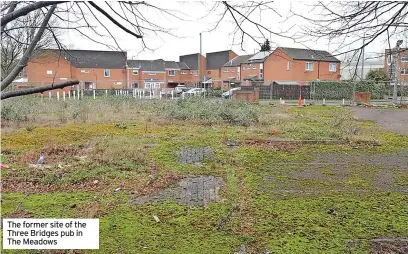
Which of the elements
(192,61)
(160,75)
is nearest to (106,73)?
(160,75)

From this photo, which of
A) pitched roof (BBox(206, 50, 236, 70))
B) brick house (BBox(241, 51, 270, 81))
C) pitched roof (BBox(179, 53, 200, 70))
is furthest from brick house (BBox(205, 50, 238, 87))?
brick house (BBox(241, 51, 270, 81))

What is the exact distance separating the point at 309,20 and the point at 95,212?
307 cm

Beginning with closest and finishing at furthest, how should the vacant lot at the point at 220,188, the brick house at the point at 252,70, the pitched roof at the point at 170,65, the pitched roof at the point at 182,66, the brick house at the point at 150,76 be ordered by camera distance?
the vacant lot at the point at 220,188, the brick house at the point at 252,70, the brick house at the point at 150,76, the pitched roof at the point at 170,65, the pitched roof at the point at 182,66

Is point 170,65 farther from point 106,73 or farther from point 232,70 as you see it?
point 106,73

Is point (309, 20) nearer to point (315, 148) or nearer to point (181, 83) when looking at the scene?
point (315, 148)

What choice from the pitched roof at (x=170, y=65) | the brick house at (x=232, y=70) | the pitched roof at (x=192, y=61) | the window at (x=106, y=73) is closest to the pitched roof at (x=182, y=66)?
the pitched roof at (x=170, y=65)

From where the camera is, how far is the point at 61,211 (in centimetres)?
420

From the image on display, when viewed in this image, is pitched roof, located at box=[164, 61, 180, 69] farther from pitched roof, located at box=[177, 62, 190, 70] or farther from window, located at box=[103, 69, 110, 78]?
window, located at box=[103, 69, 110, 78]

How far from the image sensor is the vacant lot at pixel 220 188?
353cm

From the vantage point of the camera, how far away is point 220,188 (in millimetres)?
5254

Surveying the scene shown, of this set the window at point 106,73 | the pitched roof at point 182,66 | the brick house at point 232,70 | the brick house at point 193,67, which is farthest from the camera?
the brick house at point 193,67

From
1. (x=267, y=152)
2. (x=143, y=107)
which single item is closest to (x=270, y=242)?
(x=267, y=152)

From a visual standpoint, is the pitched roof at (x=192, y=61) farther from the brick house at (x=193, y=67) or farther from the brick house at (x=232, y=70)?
the brick house at (x=232, y=70)

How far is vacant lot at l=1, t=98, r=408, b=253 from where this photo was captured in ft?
11.6
